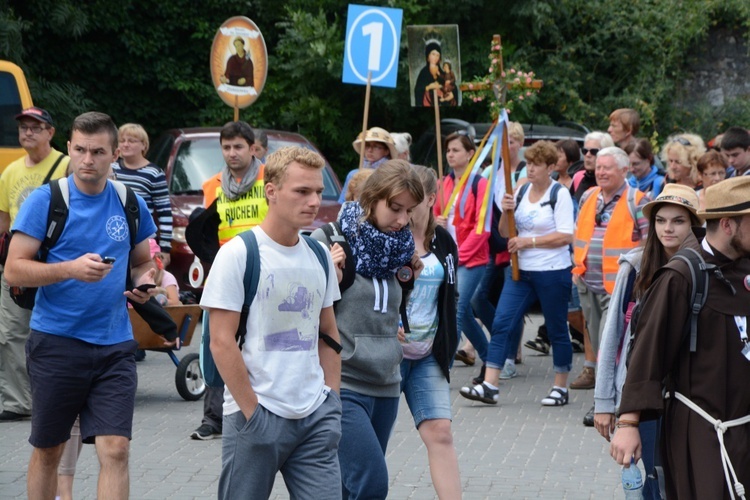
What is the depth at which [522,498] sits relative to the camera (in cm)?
699

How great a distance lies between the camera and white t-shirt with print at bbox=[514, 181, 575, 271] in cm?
986

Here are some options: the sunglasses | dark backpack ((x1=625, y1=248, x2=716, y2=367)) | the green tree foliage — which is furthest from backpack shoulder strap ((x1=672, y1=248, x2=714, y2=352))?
the green tree foliage

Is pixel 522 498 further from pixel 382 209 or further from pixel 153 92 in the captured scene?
pixel 153 92

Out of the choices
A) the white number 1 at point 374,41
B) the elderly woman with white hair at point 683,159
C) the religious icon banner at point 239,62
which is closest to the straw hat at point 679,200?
the elderly woman with white hair at point 683,159

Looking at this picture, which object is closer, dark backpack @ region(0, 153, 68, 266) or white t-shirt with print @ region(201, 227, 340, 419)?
white t-shirt with print @ region(201, 227, 340, 419)

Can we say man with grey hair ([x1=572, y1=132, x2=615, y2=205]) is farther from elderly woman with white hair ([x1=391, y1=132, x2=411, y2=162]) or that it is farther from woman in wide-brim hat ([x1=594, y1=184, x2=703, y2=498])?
woman in wide-brim hat ([x1=594, y1=184, x2=703, y2=498])

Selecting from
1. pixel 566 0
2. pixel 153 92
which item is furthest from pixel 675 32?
pixel 153 92

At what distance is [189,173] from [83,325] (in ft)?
28.2

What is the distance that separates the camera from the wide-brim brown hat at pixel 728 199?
177 inches

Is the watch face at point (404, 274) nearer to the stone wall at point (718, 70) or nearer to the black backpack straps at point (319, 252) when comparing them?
the black backpack straps at point (319, 252)

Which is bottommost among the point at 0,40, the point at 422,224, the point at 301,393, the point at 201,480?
the point at 201,480

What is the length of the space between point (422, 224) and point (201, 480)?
7.33 feet

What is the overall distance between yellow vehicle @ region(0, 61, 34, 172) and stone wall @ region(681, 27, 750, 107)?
1231 cm

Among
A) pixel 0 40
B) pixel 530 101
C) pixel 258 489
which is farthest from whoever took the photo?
pixel 530 101
